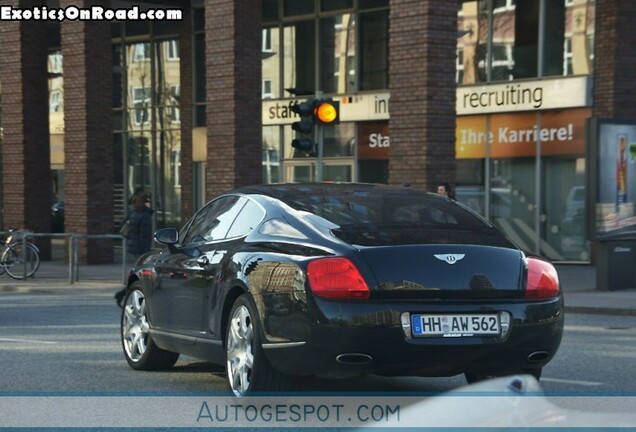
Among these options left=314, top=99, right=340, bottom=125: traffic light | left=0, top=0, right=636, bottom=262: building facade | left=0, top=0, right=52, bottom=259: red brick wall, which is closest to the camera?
Result: left=314, top=99, right=340, bottom=125: traffic light

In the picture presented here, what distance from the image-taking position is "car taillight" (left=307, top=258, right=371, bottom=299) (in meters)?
6.96

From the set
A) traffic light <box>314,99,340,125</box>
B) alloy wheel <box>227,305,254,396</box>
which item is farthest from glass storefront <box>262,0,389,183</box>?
alloy wheel <box>227,305,254,396</box>

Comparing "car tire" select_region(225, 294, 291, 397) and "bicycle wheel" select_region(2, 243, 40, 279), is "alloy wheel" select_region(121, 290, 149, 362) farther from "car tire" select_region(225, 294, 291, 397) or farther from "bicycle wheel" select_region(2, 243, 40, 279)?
"bicycle wheel" select_region(2, 243, 40, 279)

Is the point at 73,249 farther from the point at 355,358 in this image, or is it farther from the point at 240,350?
the point at 355,358

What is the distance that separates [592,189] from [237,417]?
468 inches

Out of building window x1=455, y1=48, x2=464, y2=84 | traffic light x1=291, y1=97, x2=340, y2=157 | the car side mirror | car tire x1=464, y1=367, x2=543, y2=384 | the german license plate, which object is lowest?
car tire x1=464, y1=367, x2=543, y2=384

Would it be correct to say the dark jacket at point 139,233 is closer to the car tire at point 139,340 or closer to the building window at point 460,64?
the car tire at point 139,340

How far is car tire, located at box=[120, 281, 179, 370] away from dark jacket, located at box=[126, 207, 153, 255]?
9240 mm

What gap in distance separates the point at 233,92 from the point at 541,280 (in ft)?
58.3

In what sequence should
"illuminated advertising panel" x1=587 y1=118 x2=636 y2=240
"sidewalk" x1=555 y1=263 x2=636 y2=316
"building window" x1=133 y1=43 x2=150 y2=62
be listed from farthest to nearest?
"building window" x1=133 y1=43 x2=150 y2=62
"illuminated advertising panel" x1=587 y1=118 x2=636 y2=240
"sidewalk" x1=555 y1=263 x2=636 y2=316

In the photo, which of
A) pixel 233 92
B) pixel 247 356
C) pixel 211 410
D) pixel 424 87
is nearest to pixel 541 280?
pixel 247 356

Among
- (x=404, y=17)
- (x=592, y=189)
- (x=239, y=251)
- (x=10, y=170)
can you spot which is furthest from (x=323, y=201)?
(x=10, y=170)

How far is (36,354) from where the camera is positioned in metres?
10.9

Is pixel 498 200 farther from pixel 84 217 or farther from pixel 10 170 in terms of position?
pixel 10 170
